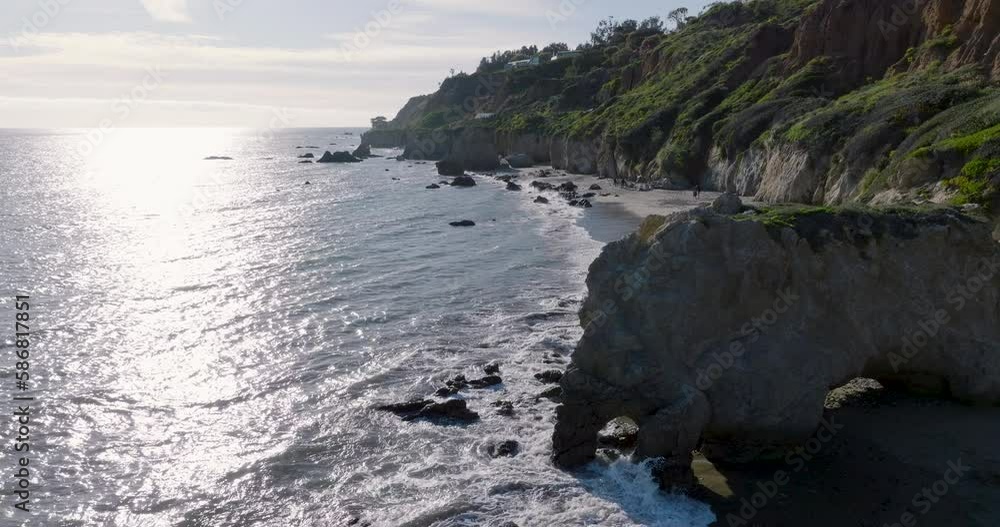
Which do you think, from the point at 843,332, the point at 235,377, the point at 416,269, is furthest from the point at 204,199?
the point at 843,332

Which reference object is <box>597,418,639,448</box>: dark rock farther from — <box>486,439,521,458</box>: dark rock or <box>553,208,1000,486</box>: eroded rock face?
<box>486,439,521,458</box>: dark rock

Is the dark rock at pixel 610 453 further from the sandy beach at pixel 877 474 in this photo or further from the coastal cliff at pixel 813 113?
the coastal cliff at pixel 813 113

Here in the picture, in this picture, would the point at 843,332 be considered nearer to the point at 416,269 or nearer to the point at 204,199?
the point at 416,269

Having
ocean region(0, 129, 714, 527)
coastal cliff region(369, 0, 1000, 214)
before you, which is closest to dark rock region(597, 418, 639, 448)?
ocean region(0, 129, 714, 527)

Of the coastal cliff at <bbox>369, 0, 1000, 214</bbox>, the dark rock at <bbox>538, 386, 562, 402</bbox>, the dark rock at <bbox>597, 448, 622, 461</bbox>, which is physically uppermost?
the coastal cliff at <bbox>369, 0, 1000, 214</bbox>

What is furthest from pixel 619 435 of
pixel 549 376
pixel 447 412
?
pixel 447 412
